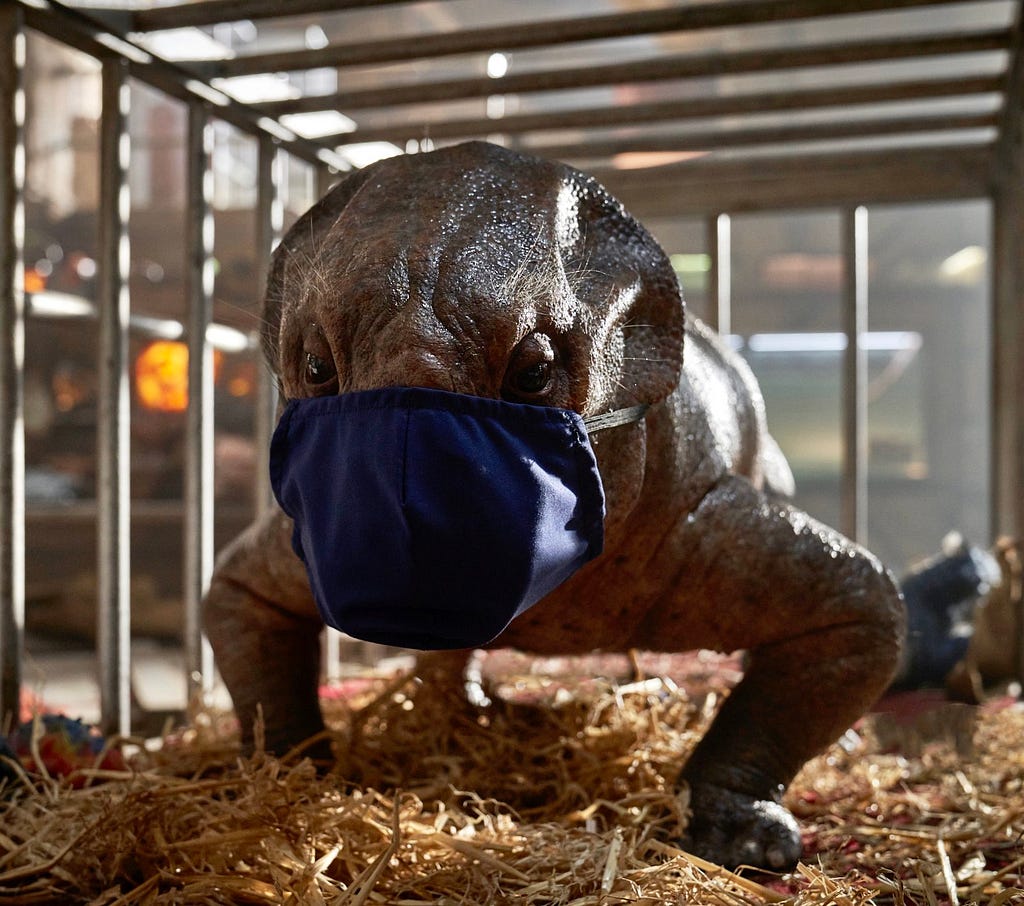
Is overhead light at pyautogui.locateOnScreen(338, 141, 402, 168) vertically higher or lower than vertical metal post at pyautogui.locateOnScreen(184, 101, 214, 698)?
higher

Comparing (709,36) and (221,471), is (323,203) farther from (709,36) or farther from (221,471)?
(221,471)

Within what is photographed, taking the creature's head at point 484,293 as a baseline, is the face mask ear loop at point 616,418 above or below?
below

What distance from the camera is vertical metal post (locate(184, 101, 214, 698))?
8.68 feet

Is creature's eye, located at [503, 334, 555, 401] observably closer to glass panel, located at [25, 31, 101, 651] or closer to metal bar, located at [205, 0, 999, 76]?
metal bar, located at [205, 0, 999, 76]

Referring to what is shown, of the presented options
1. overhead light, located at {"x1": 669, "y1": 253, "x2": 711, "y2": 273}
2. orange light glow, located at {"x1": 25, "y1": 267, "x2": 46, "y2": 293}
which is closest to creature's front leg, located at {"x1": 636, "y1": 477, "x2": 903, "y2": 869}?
overhead light, located at {"x1": 669, "y1": 253, "x2": 711, "y2": 273}

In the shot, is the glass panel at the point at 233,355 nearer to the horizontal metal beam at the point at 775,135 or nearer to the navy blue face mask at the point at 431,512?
the horizontal metal beam at the point at 775,135

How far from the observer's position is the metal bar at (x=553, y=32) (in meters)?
2.25

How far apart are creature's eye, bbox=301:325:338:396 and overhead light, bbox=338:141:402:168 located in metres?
1.66

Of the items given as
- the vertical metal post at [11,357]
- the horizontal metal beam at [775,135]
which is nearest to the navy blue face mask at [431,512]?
the vertical metal post at [11,357]

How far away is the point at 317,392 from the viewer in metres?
1.52

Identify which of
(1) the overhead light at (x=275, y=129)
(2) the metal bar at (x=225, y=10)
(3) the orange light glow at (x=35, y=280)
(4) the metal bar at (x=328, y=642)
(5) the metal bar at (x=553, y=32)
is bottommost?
(4) the metal bar at (x=328, y=642)

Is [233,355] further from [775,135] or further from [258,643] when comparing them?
[258,643]

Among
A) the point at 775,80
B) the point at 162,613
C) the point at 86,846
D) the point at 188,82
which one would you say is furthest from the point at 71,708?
the point at 775,80

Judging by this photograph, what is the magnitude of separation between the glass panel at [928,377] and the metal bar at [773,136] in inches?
159
